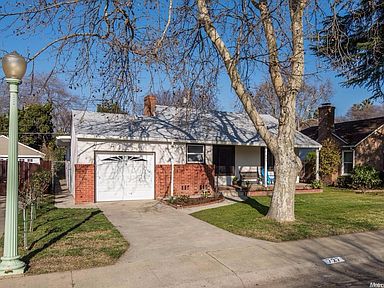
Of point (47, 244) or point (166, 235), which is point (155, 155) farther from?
point (47, 244)

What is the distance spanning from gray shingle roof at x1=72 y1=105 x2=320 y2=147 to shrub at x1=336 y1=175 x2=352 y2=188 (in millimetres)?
3268

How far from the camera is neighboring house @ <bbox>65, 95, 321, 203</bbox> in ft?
51.7

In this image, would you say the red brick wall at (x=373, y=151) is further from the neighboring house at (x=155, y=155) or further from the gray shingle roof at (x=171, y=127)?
the neighboring house at (x=155, y=155)

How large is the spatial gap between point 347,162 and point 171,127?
1262 centimetres

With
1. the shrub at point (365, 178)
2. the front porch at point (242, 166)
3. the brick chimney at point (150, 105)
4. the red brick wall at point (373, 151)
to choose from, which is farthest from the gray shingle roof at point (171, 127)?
the red brick wall at point (373, 151)

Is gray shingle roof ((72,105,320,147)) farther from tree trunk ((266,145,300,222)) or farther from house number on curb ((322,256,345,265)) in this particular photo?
house number on curb ((322,256,345,265))

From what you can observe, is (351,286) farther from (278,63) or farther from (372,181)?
(372,181)

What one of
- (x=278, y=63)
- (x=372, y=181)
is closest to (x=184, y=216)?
(x=278, y=63)

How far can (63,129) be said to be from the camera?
42.8 meters

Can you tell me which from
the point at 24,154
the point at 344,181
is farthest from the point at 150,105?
the point at 24,154

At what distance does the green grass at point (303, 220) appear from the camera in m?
8.73

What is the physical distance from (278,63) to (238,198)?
867 centimetres

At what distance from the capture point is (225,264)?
20.9 ft

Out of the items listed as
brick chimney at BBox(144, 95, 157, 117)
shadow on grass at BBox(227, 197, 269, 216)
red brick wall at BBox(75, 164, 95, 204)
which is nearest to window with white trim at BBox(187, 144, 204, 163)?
shadow on grass at BBox(227, 197, 269, 216)
